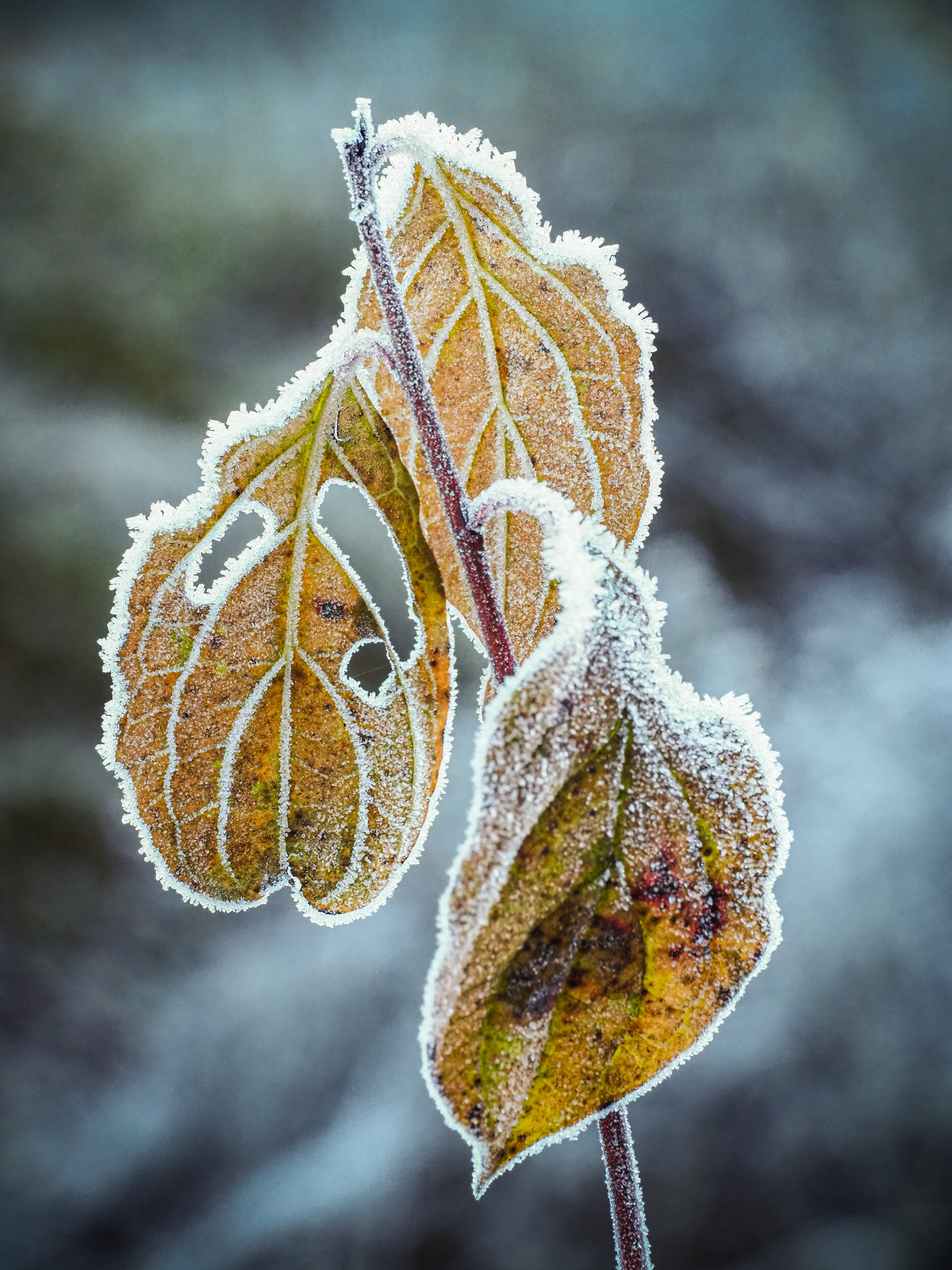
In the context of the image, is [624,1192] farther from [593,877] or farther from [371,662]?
[371,662]

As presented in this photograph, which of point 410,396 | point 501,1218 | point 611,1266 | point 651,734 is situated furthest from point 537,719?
point 611,1266

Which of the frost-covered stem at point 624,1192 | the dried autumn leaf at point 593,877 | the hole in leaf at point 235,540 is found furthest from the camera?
the hole in leaf at point 235,540

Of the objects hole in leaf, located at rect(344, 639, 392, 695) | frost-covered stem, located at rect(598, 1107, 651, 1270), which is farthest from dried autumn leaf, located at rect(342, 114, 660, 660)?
hole in leaf, located at rect(344, 639, 392, 695)

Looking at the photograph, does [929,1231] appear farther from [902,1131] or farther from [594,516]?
[594,516]

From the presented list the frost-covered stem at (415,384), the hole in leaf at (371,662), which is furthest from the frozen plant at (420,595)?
the hole in leaf at (371,662)

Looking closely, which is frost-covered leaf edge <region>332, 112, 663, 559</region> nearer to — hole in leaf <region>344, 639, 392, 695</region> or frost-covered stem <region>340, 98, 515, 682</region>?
frost-covered stem <region>340, 98, 515, 682</region>

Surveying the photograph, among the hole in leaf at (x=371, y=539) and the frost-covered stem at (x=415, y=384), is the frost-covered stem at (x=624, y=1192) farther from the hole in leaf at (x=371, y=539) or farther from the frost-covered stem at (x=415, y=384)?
the hole in leaf at (x=371, y=539)

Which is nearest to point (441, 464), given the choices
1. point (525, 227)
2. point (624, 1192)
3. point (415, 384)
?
point (415, 384)
